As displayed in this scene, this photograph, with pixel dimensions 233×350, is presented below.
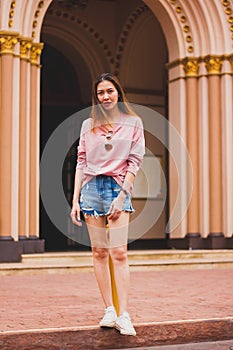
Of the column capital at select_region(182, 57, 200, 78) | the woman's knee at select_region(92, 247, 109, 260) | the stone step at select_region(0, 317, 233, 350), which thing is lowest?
the stone step at select_region(0, 317, 233, 350)

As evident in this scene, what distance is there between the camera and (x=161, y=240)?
14.9 metres

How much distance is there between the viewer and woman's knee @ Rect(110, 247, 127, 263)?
4402 mm

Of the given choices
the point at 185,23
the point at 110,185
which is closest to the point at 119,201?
the point at 110,185

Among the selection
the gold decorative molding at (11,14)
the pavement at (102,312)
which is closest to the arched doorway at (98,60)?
the gold decorative molding at (11,14)

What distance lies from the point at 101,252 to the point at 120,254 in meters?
0.16

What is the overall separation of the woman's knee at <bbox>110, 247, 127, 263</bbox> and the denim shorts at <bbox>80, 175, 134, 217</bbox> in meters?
0.25

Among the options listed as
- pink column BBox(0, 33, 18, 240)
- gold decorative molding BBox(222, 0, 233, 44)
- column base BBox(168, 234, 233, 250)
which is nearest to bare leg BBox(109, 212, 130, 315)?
pink column BBox(0, 33, 18, 240)

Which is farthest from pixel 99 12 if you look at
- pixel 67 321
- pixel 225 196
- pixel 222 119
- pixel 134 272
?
pixel 67 321

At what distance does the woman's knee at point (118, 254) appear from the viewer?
440cm

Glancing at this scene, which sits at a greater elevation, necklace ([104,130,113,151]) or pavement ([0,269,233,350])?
necklace ([104,130,113,151])

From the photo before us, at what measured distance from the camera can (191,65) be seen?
12.1 metres

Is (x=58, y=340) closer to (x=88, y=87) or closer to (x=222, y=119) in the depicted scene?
(x=222, y=119)

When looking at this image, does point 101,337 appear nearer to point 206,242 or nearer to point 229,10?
point 206,242

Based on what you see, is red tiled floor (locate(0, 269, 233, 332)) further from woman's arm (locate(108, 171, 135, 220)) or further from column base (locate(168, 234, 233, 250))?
column base (locate(168, 234, 233, 250))
